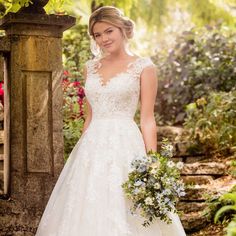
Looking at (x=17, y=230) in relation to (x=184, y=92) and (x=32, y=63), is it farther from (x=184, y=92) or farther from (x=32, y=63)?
(x=184, y=92)

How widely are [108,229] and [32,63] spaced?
1499 mm

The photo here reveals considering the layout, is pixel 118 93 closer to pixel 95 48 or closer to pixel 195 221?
pixel 95 48

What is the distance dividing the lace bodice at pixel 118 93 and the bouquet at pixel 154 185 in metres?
0.59

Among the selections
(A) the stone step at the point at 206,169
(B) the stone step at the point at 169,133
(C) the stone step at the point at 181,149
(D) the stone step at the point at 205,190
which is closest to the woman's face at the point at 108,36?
(D) the stone step at the point at 205,190

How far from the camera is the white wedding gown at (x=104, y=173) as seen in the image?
13.1 ft

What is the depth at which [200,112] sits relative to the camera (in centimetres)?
892

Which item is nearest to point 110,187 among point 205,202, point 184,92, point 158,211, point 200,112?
point 158,211

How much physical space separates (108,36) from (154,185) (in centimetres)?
109

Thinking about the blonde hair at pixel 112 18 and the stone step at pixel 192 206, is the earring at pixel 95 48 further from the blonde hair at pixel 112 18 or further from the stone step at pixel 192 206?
the stone step at pixel 192 206

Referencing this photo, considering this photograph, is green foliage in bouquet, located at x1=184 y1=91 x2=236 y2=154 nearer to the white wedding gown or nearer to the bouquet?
the white wedding gown

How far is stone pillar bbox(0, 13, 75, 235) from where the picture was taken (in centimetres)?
479

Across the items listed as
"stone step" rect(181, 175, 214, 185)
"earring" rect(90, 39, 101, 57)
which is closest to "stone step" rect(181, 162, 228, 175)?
"stone step" rect(181, 175, 214, 185)

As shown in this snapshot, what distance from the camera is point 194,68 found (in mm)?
10008

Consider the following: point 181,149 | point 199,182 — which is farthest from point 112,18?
point 181,149
